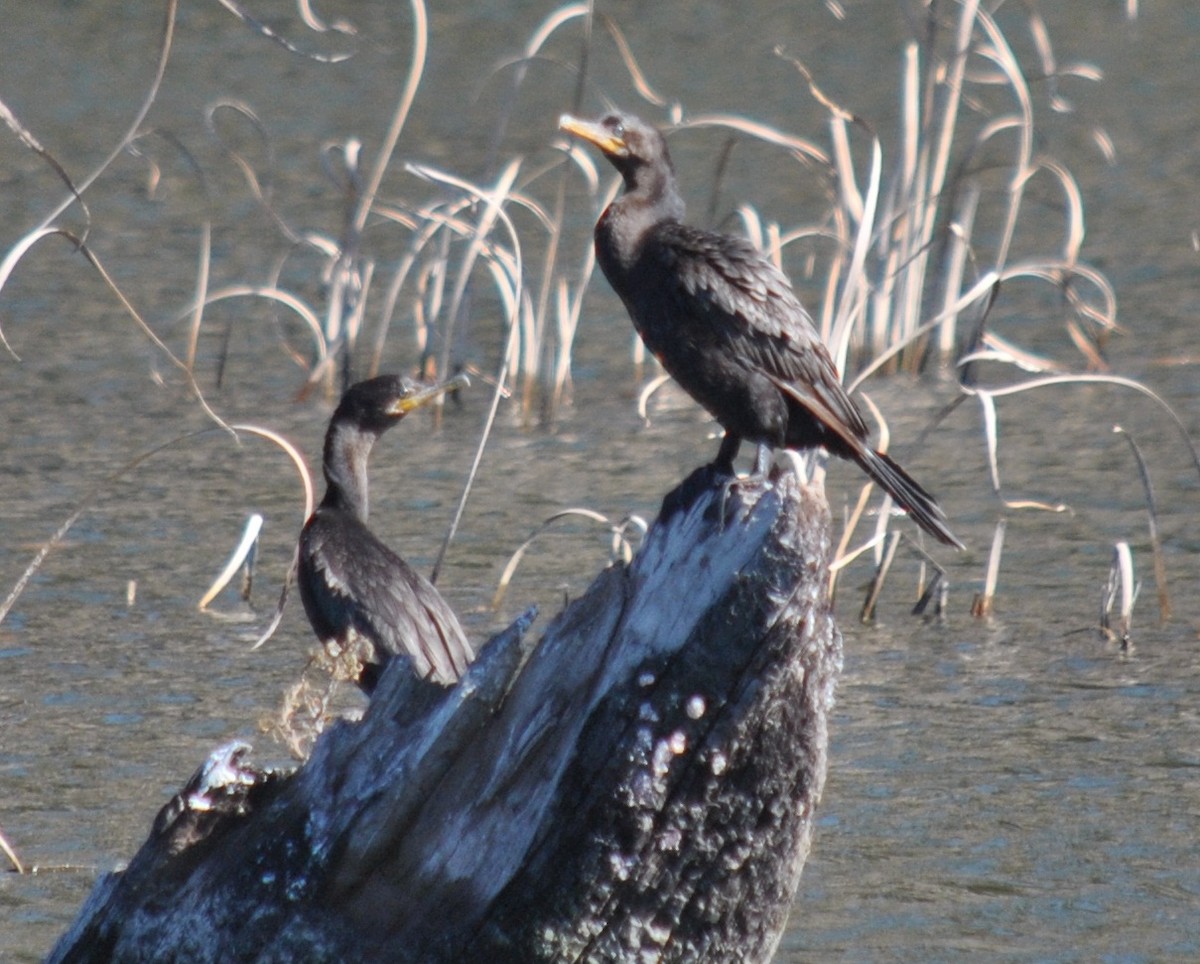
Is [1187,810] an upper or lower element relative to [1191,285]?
lower

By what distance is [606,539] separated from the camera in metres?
7.11

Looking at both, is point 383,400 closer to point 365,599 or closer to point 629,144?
point 365,599

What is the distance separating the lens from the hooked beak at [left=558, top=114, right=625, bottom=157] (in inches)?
180

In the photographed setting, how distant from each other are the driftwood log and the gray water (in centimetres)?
115

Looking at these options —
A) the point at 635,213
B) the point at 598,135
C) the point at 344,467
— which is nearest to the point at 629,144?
the point at 598,135

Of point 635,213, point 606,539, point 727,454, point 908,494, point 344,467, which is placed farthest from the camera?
point 606,539

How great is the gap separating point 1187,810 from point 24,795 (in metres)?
2.88

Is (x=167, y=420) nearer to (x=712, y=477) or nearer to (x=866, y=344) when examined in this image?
(x=866, y=344)

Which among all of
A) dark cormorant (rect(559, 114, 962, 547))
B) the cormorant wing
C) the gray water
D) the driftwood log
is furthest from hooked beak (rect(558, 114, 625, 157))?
the gray water

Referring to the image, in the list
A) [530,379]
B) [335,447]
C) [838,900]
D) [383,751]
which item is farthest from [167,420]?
[383,751]

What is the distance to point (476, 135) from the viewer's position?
549 inches

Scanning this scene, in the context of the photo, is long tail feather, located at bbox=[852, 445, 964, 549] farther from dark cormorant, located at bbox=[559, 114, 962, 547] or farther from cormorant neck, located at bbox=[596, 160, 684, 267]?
cormorant neck, located at bbox=[596, 160, 684, 267]

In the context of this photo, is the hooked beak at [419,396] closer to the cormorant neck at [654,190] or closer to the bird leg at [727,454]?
the cormorant neck at [654,190]

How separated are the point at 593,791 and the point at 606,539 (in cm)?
407
